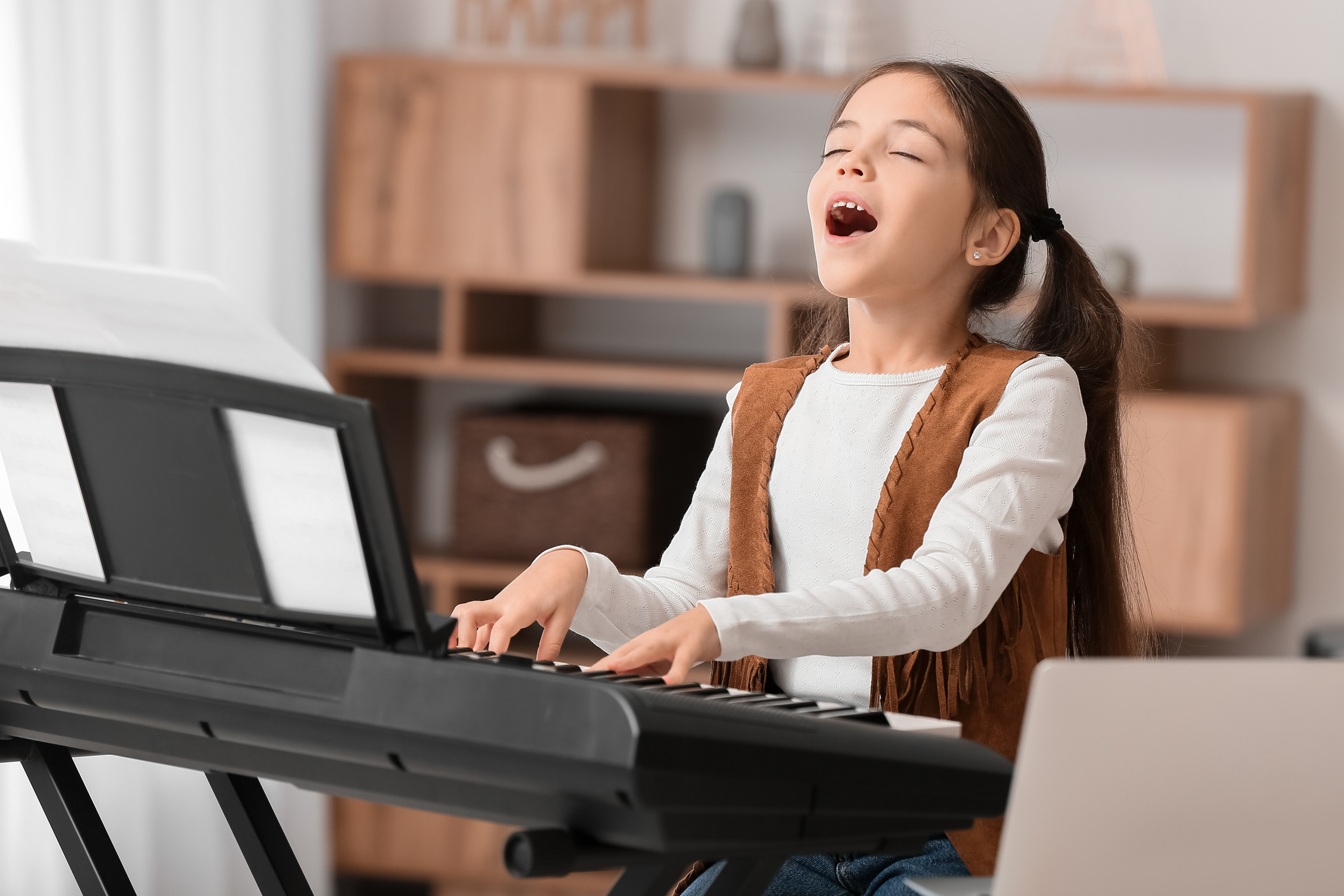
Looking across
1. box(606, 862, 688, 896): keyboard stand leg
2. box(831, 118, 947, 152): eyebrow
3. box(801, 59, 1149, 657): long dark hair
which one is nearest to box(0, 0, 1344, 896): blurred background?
box(801, 59, 1149, 657): long dark hair

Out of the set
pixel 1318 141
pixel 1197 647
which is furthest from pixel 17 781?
pixel 1318 141

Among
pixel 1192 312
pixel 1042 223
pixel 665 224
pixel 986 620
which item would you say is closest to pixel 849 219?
pixel 1042 223

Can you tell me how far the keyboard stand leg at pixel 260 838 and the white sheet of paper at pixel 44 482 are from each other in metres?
0.19

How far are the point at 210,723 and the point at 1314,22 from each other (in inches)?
95.1

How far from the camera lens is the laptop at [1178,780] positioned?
0.79 metres

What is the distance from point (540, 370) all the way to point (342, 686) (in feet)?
6.21

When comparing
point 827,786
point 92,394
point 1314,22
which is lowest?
point 827,786

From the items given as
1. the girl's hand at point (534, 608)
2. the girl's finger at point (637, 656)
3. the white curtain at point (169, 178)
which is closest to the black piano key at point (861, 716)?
the girl's finger at point (637, 656)

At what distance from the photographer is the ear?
121 cm

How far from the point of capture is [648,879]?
0.85m

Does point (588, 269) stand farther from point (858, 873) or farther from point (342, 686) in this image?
point (342, 686)

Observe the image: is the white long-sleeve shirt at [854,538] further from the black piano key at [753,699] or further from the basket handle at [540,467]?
the basket handle at [540,467]

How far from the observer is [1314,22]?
2674 millimetres

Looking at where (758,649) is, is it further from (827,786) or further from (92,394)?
(92,394)
